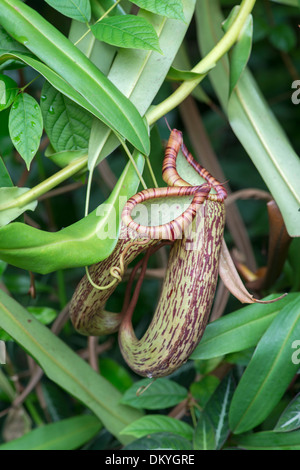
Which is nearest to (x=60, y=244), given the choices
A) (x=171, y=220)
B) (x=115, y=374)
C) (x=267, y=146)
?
(x=171, y=220)

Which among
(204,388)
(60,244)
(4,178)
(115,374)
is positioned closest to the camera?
(60,244)

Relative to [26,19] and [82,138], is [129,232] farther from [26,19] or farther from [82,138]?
[26,19]

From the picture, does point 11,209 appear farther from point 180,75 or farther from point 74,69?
point 180,75

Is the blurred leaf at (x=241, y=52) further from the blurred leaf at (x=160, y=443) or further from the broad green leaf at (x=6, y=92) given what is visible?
the blurred leaf at (x=160, y=443)

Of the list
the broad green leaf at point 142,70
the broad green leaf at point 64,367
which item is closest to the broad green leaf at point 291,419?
the broad green leaf at point 64,367

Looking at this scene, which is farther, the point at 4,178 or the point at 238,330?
the point at 238,330
